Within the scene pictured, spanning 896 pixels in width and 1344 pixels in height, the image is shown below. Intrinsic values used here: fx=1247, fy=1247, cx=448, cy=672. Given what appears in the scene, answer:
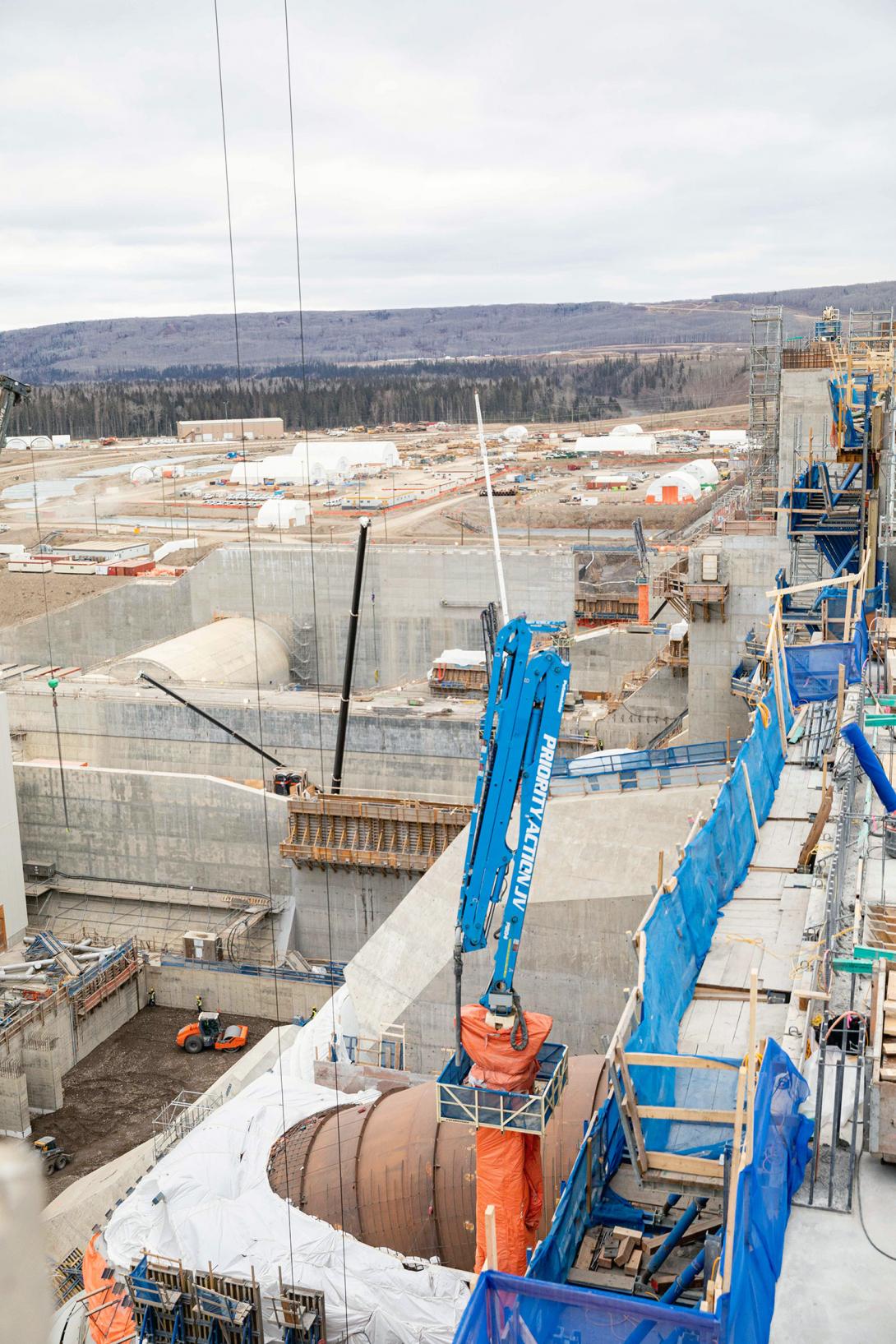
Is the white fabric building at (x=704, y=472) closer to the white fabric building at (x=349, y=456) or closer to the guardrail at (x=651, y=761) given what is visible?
the white fabric building at (x=349, y=456)

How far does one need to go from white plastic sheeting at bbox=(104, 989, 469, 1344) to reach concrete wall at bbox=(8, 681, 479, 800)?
18.7m

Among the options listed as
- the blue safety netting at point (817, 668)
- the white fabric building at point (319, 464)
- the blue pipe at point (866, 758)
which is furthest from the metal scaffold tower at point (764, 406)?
the white fabric building at point (319, 464)

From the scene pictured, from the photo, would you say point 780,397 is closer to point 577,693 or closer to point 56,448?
point 577,693

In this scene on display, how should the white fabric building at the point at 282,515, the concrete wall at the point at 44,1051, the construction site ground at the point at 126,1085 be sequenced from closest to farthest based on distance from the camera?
the construction site ground at the point at 126,1085
the concrete wall at the point at 44,1051
the white fabric building at the point at 282,515

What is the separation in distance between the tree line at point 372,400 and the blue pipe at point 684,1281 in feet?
481

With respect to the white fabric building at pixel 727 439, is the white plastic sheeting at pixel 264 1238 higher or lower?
lower

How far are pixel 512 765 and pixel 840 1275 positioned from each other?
5812 millimetres

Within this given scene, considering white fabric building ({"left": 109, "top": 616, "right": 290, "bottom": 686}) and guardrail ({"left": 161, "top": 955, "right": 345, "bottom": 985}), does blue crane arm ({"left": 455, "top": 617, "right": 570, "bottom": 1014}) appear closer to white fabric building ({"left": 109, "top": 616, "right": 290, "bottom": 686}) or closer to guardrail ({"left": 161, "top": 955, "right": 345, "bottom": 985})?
guardrail ({"left": 161, "top": 955, "right": 345, "bottom": 985})

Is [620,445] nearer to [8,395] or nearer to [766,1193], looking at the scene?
[8,395]

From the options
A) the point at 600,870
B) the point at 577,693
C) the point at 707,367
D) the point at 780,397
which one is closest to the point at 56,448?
the point at 707,367

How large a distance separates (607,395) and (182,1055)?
159 meters

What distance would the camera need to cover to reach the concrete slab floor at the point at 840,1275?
564 centimetres

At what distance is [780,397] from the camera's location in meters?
31.0

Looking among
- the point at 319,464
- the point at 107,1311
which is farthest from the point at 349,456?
the point at 107,1311
